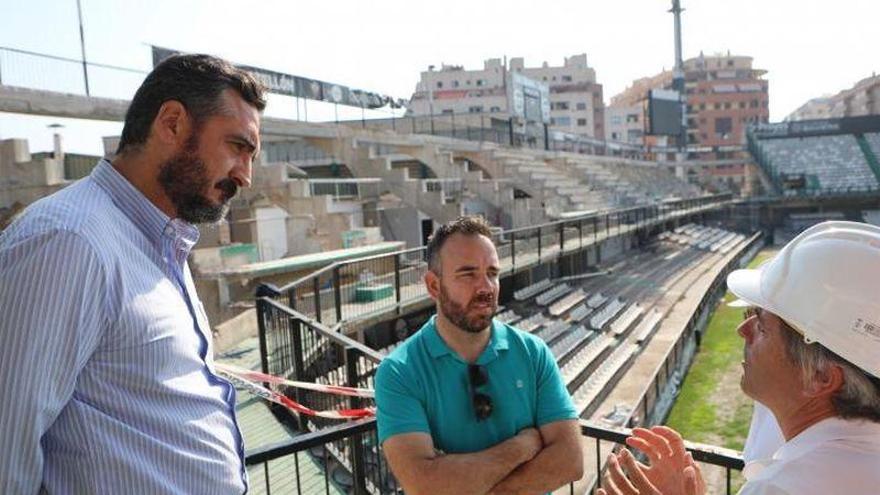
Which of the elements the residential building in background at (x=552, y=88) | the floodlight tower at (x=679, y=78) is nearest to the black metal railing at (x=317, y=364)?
A: the floodlight tower at (x=679, y=78)

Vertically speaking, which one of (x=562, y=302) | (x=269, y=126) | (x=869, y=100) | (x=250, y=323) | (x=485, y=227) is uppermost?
(x=869, y=100)

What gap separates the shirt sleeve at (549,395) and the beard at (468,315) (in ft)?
0.92

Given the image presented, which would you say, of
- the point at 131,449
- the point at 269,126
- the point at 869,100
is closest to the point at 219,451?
the point at 131,449

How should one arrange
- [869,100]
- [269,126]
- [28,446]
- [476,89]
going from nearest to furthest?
[28,446]
[269,126]
[869,100]
[476,89]

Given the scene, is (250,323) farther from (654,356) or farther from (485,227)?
(654,356)

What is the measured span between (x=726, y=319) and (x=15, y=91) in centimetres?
2398

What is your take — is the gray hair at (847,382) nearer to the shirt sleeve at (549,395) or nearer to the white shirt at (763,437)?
the white shirt at (763,437)

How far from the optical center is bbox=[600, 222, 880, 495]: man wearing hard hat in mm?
1428

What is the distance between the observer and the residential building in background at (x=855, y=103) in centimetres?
7851

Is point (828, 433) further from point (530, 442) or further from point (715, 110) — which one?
point (715, 110)

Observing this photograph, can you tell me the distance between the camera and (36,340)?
1.30m

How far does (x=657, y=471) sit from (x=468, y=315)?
3.02 feet

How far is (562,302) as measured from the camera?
19953 mm

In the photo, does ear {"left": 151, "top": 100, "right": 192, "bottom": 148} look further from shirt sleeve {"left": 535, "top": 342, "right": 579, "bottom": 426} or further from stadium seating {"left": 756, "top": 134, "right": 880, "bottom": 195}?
stadium seating {"left": 756, "top": 134, "right": 880, "bottom": 195}
